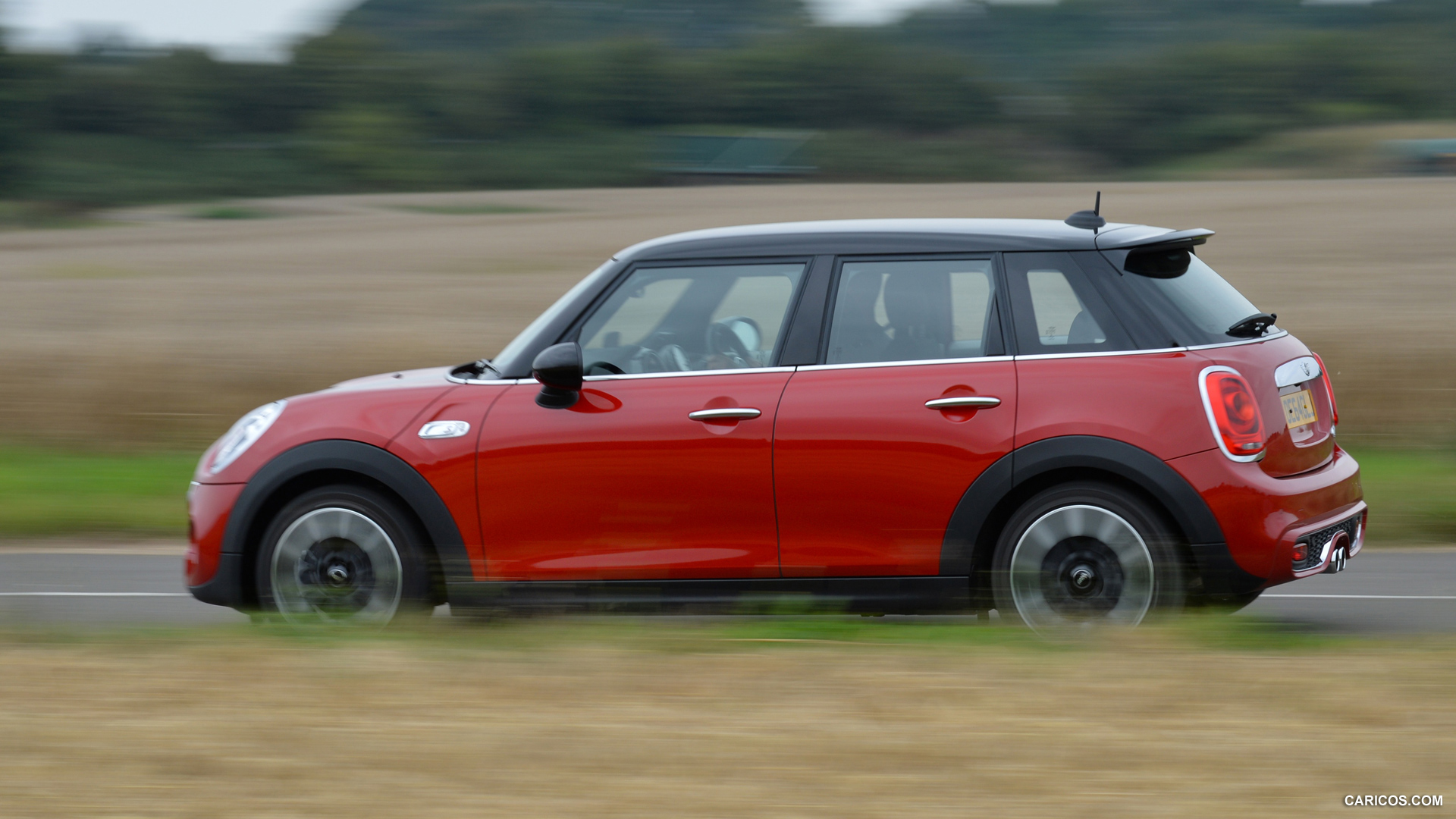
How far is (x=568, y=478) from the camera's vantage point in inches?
198

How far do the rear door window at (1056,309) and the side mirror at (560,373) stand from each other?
149cm

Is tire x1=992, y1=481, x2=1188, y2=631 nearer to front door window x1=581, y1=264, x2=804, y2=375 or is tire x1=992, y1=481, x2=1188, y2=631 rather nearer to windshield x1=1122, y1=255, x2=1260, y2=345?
windshield x1=1122, y1=255, x2=1260, y2=345

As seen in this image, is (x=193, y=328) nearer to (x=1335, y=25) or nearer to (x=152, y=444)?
(x=152, y=444)

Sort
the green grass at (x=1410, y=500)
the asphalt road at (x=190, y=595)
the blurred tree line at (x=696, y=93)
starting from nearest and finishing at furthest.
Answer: the asphalt road at (x=190, y=595)
the green grass at (x=1410, y=500)
the blurred tree line at (x=696, y=93)

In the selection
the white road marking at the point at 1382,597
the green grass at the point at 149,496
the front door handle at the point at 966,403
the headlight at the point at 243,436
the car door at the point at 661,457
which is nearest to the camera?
the front door handle at the point at 966,403

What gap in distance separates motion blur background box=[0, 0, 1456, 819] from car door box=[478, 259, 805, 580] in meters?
0.39

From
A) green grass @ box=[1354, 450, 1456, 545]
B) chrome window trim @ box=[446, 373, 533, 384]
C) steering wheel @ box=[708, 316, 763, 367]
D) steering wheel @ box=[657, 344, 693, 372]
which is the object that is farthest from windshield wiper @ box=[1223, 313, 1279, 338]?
green grass @ box=[1354, 450, 1456, 545]

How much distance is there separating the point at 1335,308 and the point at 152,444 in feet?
35.9

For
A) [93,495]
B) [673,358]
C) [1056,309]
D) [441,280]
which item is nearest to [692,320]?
[673,358]

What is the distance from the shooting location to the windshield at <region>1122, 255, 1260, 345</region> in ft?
16.1

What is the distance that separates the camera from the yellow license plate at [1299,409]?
4918mm

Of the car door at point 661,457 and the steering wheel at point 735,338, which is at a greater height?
the steering wheel at point 735,338

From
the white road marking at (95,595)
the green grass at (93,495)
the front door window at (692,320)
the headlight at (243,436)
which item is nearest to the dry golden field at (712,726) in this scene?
the headlight at (243,436)

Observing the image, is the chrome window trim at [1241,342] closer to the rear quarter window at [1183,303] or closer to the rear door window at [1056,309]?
the rear quarter window at [1183,303]
